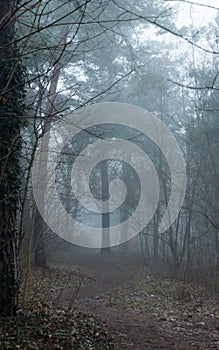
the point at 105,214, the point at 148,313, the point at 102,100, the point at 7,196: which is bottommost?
the point at 148,313

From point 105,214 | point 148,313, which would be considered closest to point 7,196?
point 148,313

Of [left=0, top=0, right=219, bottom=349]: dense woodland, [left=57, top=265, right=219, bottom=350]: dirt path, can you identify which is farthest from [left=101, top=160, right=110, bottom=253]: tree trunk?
[left=57, top=265, right=219, bottom=350]: dirt path

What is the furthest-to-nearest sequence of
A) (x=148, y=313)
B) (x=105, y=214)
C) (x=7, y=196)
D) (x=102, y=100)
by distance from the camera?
(x=105, y=214) < (x=102, y=100) < (x=148, y=313) < (x=7, y=196)

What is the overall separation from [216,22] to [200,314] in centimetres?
1325

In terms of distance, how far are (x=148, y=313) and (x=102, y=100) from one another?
5.65 m

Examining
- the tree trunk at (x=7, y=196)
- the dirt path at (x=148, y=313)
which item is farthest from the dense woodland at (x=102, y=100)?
the dirt path at (x=148, y=313)

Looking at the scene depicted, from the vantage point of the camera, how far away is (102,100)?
12.0 m

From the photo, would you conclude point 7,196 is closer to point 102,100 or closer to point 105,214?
point 102,100

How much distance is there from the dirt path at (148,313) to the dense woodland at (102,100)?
4.24 feet

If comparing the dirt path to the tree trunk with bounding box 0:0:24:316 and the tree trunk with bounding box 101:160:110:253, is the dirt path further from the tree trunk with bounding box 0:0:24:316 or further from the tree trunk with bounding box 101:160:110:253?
the tree trunk with bounding box 101:160:110:253

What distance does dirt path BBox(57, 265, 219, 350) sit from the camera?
637 centimetres

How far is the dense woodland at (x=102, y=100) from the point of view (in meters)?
4.23

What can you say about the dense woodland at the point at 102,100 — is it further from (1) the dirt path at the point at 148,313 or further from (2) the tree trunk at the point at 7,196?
(1) the dirt path at the point at 148,313

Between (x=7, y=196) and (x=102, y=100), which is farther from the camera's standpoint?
(x=102, y=100)
